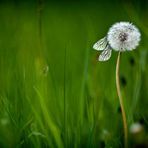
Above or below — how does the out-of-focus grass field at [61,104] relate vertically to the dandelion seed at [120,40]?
below

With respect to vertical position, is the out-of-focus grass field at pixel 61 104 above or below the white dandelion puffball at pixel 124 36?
below

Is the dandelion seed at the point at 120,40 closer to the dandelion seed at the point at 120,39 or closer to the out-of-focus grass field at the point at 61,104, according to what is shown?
the dandelion seed at the point at 120,39

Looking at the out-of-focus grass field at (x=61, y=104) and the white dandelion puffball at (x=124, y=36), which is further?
the out-of-focus grass field at (x=61, y=104)

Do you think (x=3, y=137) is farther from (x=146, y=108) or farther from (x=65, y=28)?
(x=65, y=28)

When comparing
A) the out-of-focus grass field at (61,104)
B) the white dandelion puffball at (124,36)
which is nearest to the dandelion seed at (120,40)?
the white dandelion puffball at (124,36)

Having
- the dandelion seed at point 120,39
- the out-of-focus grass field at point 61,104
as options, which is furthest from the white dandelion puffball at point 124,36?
the out-of-focus grass field at point 61,104

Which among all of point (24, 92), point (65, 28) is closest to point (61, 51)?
point (65, 28)

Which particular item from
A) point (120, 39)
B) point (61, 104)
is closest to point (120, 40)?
point (120, 39)

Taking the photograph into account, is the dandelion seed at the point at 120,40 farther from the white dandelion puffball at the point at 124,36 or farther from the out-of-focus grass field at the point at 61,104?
the out-of-focus grass field at the point at 61,104

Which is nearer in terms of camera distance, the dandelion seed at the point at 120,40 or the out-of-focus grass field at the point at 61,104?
the dandelion seed at the point at 120,40
